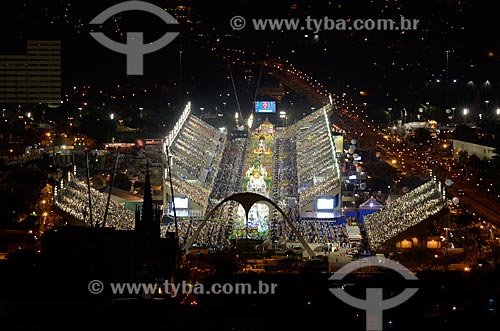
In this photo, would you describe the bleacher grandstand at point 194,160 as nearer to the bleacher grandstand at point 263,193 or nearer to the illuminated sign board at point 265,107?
the bleacher grandstand at point 263,193

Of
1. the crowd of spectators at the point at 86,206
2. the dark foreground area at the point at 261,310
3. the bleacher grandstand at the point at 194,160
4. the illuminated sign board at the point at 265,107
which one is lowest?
the dark foreground area at the point at 261,310

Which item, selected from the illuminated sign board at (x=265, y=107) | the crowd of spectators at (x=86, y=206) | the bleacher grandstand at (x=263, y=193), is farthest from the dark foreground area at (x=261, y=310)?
the illuminated sign board at (x=265, y=107)

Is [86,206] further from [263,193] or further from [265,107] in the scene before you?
[265,107]

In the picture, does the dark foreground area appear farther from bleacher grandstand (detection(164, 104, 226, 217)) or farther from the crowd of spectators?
bleacher grandstand (detection(164, 104, 226, 217))

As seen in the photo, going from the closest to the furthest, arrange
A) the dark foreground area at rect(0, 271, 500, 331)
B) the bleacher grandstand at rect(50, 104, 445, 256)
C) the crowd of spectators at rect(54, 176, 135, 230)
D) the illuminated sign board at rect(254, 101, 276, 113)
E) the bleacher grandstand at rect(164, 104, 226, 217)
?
the dark foreground area at rect(0, 271, 500, 331) → the crowd of spectators at rect(54, 176, 135, 230) → the bleacher grandstand at rect(50, 104, 445, 256) → the bleacher grandstand at rect(164, 104, 226, 217) → the illuminated sign board at rect(254, 101, 276, 113)

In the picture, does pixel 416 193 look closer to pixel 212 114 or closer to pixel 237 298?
pixel 237 298

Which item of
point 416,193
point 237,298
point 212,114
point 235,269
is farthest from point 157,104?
point 237,298

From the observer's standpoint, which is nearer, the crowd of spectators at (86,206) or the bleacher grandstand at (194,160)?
the crowd of spectators at (86,206)

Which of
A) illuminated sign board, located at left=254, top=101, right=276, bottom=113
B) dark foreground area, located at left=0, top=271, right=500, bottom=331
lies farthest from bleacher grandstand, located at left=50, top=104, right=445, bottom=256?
illuminated sign board, located at left=254, top=101, right=276, bottom=113
